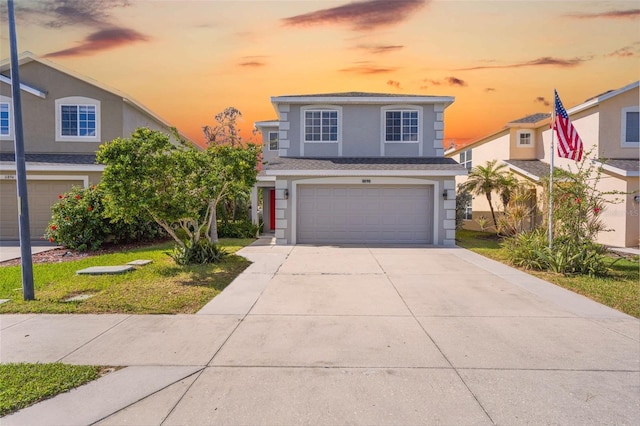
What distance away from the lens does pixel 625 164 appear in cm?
1471

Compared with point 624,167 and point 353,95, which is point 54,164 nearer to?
point 353,95

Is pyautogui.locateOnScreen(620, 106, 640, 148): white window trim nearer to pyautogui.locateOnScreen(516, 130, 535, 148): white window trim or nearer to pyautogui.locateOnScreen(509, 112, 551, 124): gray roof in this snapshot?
pyautogui.locateOnScreen(509, 112, 551, 124): gray roof

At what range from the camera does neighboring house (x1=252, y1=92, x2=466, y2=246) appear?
47.7ft

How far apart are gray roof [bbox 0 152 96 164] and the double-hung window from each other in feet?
3.73

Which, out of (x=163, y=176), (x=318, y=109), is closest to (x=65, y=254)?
(x=163, y=176)

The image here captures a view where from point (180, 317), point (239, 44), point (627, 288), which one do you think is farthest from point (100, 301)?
point (627, 288)

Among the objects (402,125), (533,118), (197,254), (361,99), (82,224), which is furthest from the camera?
(533,118)

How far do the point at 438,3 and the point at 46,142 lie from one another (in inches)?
662

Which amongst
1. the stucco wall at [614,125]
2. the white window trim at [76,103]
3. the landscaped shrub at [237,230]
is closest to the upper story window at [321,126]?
the landscaped shrub at [237,230]

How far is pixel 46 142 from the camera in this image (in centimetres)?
1625

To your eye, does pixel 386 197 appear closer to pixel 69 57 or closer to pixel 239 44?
pixel 239 44

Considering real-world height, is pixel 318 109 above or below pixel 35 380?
above

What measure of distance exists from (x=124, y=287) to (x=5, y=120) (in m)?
14.3

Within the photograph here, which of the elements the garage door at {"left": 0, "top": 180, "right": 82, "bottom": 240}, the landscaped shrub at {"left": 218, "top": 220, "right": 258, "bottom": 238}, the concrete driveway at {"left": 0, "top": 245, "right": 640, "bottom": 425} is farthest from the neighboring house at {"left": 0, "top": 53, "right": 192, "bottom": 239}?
the concrete driveway at {"left": 0, "top": 245, "right": 640, "bottom": 425}
